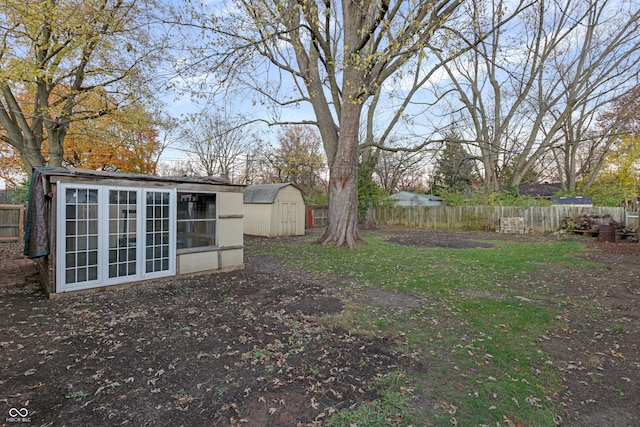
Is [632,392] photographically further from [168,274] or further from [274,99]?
[274,99]

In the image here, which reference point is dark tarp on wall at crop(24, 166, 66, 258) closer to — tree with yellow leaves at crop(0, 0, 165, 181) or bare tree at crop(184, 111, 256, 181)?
tree with yellow leaves at crop(0, 0, 165, 181)

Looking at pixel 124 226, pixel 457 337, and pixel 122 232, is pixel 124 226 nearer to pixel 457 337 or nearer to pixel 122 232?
pixel 122 232

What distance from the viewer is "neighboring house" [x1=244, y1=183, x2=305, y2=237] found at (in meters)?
13.9

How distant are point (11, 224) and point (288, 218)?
9875mm

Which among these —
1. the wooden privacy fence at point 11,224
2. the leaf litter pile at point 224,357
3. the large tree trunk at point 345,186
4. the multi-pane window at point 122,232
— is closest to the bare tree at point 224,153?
the wooden privacy fence at point 11,224

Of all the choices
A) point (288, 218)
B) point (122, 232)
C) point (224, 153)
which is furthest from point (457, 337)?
point (224, 153)

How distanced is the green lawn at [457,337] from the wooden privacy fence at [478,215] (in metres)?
8.76

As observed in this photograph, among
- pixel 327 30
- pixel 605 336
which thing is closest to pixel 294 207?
pixel 327 30

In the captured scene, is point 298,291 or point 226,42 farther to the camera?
point 226,42

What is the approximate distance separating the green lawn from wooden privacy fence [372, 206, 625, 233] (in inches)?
345

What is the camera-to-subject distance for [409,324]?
4062mm

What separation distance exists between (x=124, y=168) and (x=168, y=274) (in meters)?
13.7

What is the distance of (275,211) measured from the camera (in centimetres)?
1398

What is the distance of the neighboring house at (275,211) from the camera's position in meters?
13.9
